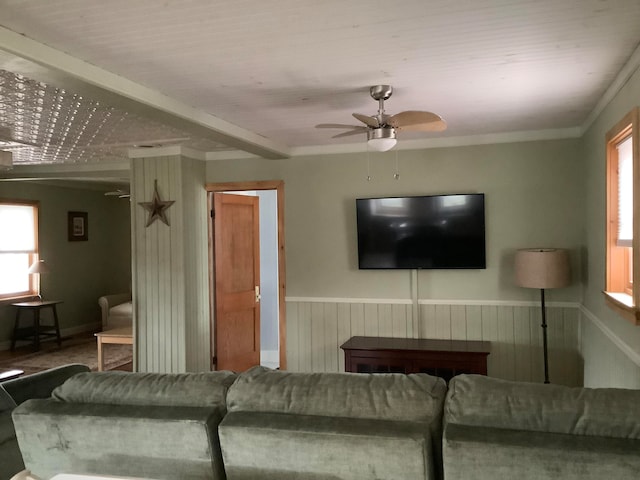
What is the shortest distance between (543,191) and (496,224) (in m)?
0.48

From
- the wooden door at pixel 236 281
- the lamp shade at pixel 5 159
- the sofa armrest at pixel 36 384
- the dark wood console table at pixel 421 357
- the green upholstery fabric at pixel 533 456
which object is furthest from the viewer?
the wooden door at pixel 236 281

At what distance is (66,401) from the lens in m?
2.05

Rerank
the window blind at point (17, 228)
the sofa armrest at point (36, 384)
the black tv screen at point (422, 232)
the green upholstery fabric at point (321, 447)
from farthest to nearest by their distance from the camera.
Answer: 1. the window blind at point (17, 228)
2. the black tv screen at point (422, 232)
3. the sofa armrest at point (36, 384)
4. the green upholstery fabric at point (321, 447)

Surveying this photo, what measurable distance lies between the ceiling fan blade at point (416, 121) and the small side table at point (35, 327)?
19.2ft

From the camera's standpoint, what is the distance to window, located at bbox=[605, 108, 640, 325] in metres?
2.85

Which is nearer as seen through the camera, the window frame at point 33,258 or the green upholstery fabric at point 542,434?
the green upholstery fabric at point 542,434

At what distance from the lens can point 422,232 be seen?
473 centimetres

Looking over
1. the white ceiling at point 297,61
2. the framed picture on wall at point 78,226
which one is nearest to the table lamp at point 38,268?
the framed picture on wall at point 78,226

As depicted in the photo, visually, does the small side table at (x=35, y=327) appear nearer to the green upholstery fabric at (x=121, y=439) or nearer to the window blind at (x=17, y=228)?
the window blind at (x=17, y=228)

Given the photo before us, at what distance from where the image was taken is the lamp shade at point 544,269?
4.09 m

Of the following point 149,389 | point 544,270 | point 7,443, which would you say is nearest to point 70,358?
point 7,443

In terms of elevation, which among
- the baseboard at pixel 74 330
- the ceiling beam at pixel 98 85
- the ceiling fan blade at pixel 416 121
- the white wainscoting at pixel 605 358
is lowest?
the baseboard at pixel 74 330

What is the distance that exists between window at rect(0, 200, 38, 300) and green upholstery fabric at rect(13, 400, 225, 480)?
6.00 m

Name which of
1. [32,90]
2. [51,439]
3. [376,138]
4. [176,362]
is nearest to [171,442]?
[51,439]
